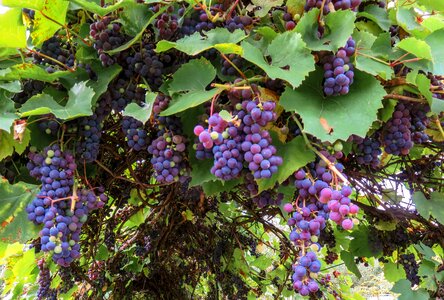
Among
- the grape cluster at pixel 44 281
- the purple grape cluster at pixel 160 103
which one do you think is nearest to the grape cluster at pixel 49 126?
the purple grape cluster at pixel 160 103

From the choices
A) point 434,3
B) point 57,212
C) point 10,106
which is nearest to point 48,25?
point 10,106

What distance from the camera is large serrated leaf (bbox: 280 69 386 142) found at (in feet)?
2.66

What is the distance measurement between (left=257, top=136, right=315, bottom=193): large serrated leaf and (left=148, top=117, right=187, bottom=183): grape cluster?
23 cm

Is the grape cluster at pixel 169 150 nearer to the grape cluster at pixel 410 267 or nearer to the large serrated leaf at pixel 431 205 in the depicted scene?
the large serrated leaf at pixel 431 205

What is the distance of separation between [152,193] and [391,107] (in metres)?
1.21

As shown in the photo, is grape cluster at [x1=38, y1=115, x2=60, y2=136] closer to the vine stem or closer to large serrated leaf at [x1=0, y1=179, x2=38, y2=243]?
large serrated leaf at [x1=0, y1=179, x2=38, y2=243]

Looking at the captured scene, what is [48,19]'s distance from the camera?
978 mm

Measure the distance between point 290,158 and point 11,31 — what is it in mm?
739

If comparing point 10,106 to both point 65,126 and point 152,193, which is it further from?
point 152,193

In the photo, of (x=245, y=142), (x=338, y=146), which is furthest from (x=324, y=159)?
(x=245, y=142)

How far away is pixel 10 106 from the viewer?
965 millimetres

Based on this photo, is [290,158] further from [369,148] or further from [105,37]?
[105,37]

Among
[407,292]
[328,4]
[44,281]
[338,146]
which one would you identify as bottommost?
[44,281]

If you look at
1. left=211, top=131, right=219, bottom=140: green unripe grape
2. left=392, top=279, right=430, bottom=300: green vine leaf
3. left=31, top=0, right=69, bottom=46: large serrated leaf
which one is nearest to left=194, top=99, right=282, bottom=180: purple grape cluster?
left=211, top=131, right=219, bottom=140: green unripe grape
